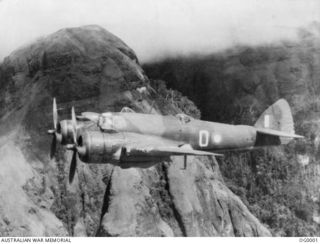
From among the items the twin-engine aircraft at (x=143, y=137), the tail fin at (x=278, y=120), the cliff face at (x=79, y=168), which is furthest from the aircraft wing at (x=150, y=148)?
the cliff face at (x=79, y=168)

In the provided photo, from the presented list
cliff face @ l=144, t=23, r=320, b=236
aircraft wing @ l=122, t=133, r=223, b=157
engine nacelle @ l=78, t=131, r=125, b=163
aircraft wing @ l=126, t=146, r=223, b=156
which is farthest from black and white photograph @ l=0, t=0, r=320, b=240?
engine nacelle @ l=78, t=131, r=125, b=163

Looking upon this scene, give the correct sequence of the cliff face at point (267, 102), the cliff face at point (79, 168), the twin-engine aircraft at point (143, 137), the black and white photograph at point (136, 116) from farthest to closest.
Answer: the cliff face at point (267, 102)
the cliff face at point (79, 168)
the black and white photograph at point (136, 116)
the twin-engine aircraft at point (143, 137)

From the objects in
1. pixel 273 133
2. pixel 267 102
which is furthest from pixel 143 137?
pixel 267 102

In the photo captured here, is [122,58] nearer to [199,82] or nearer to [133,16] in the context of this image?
[133,16]

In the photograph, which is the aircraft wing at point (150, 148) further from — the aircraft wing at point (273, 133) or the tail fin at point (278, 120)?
the tail fin at point (278, 120)

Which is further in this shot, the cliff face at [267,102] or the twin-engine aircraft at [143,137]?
the cliff face at [267,102]

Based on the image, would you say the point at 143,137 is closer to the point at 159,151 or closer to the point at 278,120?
the point at 159,151
